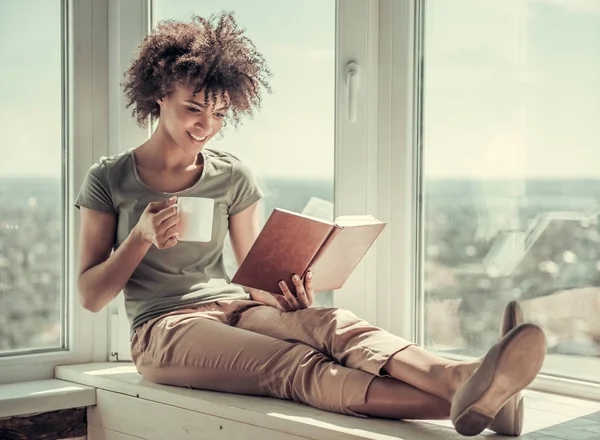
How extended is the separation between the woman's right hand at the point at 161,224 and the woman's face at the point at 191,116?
0.28m

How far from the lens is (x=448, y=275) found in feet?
7.28

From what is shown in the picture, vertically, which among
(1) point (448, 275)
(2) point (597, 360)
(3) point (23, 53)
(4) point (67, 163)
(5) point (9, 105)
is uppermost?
(3) point (23, 53)

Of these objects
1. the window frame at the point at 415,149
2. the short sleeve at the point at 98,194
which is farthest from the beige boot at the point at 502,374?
the short sleeve at the point at 98,194

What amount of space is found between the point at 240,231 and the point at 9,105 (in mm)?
722

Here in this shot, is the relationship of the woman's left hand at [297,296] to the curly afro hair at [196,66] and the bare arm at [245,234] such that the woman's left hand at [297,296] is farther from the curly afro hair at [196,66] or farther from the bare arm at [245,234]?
the curly afro hair at [196,66]

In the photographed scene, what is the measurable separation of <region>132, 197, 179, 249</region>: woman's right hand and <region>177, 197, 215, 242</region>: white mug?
2 centimetres

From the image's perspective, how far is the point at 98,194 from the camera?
2.08 metres

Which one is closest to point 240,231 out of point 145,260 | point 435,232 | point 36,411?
point 145,260

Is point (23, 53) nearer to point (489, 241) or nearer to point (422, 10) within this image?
point (422, 10)

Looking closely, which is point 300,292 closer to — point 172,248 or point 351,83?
point 172,248

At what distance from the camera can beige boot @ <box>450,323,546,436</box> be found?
144 cm

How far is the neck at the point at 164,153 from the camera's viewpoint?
7.08ft

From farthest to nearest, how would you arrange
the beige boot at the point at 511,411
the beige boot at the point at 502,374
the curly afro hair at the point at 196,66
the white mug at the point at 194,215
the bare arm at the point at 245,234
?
the bare arm at the point at 245,234, the curly afro hair at the point at 196,66, the white mug at the point at 194,215, the beige boot at the point at 511,411, the beige boot at the point at 502,374

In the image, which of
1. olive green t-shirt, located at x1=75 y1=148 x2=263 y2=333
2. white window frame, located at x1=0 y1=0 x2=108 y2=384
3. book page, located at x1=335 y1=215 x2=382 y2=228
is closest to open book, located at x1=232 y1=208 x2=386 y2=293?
book page, located at x1=335 y1=215 x2=382 y2=228
